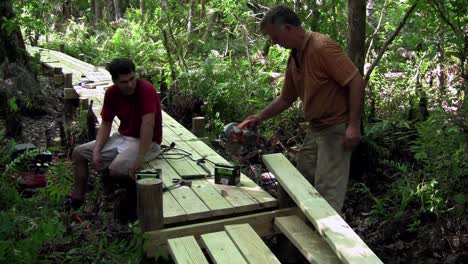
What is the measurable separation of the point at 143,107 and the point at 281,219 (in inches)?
72.8

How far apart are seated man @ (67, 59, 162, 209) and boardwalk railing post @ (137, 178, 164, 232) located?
3.24ft

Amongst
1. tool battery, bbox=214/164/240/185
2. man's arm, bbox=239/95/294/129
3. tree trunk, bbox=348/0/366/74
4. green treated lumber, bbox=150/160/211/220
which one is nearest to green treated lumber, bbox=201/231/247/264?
green treated lumber, bbox=150/160/211/220

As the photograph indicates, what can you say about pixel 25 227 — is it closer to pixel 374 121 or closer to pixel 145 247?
pixel 145 247

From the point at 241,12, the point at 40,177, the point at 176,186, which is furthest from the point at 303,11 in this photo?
the point at 40,177

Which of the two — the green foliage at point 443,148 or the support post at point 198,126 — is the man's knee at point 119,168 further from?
the green foliage at point 443,148

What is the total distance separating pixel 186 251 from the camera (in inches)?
156

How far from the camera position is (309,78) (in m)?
4.22

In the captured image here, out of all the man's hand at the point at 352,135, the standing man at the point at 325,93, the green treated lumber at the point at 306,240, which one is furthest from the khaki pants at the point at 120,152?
the man's hand at the point at 352,135

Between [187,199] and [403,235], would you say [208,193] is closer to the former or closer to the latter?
[187,199]

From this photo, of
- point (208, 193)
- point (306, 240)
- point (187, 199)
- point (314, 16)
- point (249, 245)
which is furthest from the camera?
point (314, 16)

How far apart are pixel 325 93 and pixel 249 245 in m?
1.38

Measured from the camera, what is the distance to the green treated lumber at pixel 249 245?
12.4ft

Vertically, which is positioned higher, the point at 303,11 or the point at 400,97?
the point at 303,11

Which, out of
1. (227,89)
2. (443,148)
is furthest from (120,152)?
(227,89)
